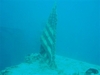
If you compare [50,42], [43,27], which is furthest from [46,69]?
[43,27]

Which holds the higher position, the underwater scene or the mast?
the underwater scene

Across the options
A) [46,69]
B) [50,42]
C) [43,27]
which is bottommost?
[46,69]

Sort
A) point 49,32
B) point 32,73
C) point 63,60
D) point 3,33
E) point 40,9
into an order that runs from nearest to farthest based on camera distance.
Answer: point 32,73 → point 49,32 → point 63,60 → point 3,33 → point 40,9

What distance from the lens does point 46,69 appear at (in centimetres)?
556

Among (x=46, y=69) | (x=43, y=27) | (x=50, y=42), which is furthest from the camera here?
(x=43, y=27)

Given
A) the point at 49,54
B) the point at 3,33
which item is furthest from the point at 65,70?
the point at 3,33

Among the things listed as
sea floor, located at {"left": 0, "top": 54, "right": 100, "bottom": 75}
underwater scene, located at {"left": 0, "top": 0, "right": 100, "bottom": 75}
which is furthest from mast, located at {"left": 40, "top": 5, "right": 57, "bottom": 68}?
underwater scene, located at {"left": 0, "top": 0, "right": 100, "bottom": 75}

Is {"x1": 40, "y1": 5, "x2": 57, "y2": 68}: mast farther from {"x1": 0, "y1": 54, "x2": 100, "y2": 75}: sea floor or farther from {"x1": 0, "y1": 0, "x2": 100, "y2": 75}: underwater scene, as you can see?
{"x1": 0, "y1": 0, "x2": 100, "y2": 75}: underwater scene

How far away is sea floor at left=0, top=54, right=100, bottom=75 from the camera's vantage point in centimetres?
520

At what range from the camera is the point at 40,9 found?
112 feet

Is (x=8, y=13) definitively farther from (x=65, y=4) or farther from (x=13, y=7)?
(x=65, y=4)

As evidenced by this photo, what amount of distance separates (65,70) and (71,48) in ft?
86.1

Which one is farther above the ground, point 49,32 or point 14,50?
point 14,50

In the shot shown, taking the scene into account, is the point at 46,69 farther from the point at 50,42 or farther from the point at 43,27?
the point at 43,27
